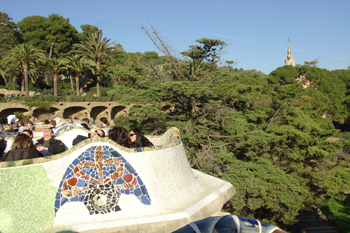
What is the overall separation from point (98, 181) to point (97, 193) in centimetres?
16

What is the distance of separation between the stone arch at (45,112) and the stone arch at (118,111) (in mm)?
7716

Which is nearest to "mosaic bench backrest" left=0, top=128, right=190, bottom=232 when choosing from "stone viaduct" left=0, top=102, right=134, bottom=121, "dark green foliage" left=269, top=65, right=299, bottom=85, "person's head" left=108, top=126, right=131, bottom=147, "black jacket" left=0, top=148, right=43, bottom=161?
"black jacket" left=0, top=148, right=43, bottom=161

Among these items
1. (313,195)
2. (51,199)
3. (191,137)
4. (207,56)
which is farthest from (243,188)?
(51,199)

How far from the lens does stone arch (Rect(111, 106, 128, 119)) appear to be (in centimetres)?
3128

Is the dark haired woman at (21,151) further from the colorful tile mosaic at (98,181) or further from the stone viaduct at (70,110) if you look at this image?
the stone viaduct at (70,110)

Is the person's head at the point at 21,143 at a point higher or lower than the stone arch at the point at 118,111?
higher

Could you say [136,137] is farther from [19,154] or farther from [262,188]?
[262,188]

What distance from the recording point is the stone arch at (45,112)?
23234 mm

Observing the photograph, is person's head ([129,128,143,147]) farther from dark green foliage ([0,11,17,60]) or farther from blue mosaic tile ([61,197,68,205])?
dark green foliage ([0,11,17,60])

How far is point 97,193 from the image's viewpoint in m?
3.63

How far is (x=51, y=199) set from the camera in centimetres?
340

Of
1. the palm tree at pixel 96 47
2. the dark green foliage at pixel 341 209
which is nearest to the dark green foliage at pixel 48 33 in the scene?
the palm tree at pixel 96 47

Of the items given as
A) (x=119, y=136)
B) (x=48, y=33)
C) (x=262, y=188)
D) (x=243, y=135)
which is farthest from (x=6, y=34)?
(x=119, y=136)

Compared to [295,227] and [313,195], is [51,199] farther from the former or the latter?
[295,227]
